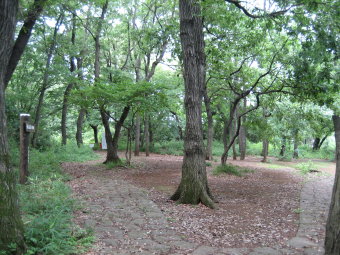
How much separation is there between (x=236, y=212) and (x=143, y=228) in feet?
7.82

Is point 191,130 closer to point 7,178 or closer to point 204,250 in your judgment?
point 204,250

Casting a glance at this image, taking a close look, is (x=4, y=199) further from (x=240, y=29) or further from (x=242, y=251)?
(x=240, y=29)

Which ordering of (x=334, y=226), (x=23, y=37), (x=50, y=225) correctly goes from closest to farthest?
(x=334, y=226), (x=50, y=225), (x=23, y=37)

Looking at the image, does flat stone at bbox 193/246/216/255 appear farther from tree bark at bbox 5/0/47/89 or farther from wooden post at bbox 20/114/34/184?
tree bark at bbox 5/0/47/89

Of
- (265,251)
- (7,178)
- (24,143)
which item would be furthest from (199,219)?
Answer: (24,143)

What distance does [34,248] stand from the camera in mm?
3271

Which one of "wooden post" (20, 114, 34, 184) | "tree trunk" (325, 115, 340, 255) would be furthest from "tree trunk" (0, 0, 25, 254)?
"wooden post" (20, 114, 34, 184)

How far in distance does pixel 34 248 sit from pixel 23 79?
14.1m

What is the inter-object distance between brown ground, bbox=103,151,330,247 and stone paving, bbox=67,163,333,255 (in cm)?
22

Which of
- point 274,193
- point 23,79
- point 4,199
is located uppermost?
point 23,79

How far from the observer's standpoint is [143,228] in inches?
188

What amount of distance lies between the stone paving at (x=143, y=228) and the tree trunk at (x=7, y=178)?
971 mm

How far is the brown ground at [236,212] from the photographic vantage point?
4719 millimetres

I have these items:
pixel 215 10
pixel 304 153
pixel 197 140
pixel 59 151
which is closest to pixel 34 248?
pixel 197 140
